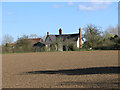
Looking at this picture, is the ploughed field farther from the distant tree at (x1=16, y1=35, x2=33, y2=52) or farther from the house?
the house

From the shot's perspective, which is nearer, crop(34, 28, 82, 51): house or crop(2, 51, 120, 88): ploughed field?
crop(2, 51, 120, 88): ploughed field

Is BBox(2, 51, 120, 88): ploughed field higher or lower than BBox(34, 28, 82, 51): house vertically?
lower

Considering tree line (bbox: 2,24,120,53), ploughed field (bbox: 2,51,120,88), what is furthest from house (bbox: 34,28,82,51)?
ploughed field (bbox: 2,51,120,88)

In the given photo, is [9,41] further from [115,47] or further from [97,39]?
[115,47]

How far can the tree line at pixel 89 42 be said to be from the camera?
64053mm

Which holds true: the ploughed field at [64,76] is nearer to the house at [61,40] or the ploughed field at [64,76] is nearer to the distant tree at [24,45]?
the distant tree at [24,45]

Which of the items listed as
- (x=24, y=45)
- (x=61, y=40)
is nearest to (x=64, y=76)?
(x=24, y=45)

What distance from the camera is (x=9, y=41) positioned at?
90.1 metres

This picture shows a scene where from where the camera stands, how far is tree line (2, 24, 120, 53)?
210ft

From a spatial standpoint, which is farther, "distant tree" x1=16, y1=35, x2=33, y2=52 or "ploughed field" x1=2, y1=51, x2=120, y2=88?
"distant tree" x1=16, y1=35, x2=33, y2=52

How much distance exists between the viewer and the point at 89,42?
78.9m

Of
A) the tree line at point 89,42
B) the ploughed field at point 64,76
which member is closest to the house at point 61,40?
the tree line at point 89,42

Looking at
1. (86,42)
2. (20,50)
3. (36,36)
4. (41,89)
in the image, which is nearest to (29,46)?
(20,50)

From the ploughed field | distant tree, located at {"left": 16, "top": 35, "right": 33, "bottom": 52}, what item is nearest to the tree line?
distant tree, located at {"left": 16, "top": 35, "right": 33, "bottom": 52}
